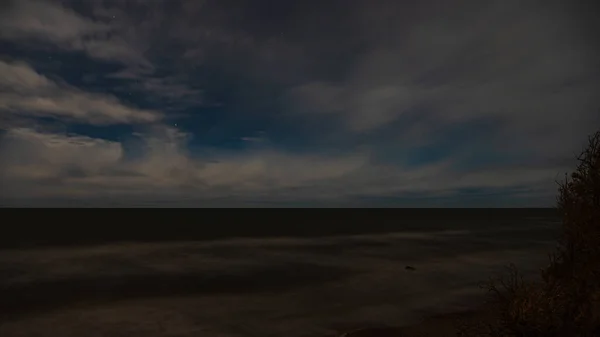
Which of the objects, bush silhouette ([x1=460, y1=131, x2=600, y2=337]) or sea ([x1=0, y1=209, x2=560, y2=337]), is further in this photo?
sea ([x1=0, y1=209, x2=560, y2=337])

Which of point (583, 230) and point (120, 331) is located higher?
point (583, 230)

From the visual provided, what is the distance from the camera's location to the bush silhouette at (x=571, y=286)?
9500 millimetres

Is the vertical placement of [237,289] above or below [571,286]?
below

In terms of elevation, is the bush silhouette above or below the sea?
above

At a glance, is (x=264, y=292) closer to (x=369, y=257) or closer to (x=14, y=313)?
(x=14, y=313)

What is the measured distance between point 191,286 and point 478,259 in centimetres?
3069

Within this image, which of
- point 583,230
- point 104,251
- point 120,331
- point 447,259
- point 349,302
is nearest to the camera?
point 583,230

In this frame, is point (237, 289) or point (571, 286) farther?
point (237, 289)

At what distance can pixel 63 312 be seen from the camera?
22.0 meters

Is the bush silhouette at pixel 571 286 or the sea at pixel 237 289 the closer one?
the bush silhouette at pixel 571 286

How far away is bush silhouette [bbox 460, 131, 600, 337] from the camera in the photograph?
374 inches

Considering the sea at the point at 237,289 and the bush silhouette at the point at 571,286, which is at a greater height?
the bush silhouette at the point at 571,286

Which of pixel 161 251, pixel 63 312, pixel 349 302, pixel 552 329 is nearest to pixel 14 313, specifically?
pixel 63 312

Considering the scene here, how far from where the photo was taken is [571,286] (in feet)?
34.1
